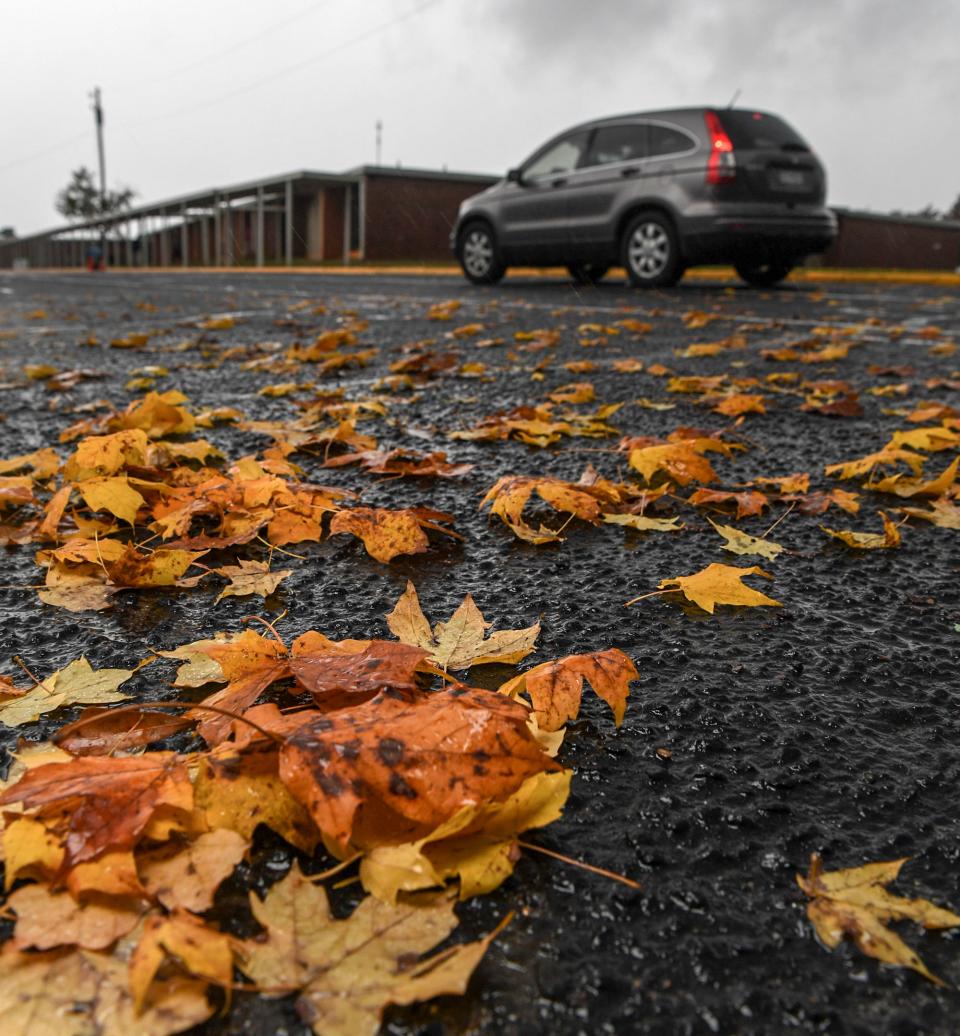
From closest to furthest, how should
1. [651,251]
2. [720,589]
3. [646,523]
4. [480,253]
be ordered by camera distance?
[720,589] < [646,523] < [651,251] < [480,253]

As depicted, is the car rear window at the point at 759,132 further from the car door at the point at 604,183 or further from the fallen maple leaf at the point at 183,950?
the fallen maple leaf at the point at 183,950

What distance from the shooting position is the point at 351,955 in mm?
643

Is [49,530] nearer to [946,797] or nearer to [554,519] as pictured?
[554,519]

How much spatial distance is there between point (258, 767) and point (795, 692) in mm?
626

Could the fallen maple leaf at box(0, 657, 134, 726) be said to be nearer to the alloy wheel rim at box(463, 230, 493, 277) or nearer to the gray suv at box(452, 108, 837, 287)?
the gray suv at box(452, 108, 837, 287)

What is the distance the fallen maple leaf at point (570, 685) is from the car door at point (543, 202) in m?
8.58

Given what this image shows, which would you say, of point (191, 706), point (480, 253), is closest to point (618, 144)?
point (480, 253)

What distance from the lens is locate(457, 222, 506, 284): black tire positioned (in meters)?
9.95

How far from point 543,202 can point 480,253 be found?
111 cm

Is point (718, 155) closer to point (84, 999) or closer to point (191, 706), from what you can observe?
point (191, 706)

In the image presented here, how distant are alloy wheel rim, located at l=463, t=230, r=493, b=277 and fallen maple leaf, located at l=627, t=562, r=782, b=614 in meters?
9.13

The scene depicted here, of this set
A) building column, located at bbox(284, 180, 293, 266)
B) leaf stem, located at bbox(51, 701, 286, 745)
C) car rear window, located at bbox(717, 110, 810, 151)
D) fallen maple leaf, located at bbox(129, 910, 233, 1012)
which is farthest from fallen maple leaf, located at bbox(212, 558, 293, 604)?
building column, located at bbox(284, 180, 293, 266)

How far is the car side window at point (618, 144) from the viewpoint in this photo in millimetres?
8602

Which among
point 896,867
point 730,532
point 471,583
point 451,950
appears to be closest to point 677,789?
point 896,867
